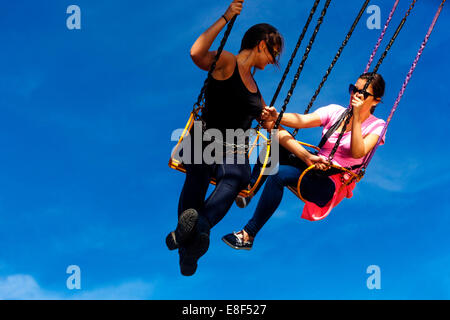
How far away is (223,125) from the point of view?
5.45 metres

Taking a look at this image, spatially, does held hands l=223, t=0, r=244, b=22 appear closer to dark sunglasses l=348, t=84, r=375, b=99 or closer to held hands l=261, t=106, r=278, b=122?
held hands l=261, t=106, r=278, b=122

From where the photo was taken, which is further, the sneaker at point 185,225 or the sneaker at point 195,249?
the sneaker at point 195,249

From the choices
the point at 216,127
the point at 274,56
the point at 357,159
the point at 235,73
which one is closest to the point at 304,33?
the point at 274,56

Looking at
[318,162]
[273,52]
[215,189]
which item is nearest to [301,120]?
[318,162]

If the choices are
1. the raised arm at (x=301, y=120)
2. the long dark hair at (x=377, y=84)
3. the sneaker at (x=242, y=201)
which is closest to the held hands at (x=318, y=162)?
the raised arm at (x=301, y=120)

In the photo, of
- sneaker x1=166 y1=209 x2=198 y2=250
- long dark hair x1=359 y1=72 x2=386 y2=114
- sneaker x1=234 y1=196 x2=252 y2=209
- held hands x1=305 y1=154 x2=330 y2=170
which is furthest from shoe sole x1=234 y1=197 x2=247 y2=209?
long dark hair x1=359 y1=72 x2=386 y2=114

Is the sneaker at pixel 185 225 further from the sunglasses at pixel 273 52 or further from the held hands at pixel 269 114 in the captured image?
the sunglasses at pixel 273 52

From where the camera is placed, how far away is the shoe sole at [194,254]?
17.3ft

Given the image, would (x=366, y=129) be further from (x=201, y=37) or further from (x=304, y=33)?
(x=201, y=37)

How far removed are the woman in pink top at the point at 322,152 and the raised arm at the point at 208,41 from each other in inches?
51.6

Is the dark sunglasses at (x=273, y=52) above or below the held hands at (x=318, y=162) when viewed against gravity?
above

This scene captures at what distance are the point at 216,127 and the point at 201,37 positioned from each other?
2.91ft

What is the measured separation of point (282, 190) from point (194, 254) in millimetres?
1408

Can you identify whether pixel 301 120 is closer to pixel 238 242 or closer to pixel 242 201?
pixel 242 201
